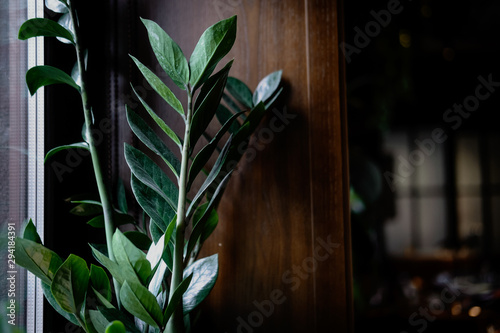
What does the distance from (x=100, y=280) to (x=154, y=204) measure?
13cm

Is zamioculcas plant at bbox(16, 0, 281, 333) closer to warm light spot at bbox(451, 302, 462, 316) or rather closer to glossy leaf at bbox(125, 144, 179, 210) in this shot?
glossy leaf at bbox(125, 144, 179, 210)

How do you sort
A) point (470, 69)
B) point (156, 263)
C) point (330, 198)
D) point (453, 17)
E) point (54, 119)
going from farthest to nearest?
point (470, 69)
point (453, 17)
point (330, 198)
point (54, 119)
point (156, 263)

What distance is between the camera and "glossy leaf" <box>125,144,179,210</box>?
541mm

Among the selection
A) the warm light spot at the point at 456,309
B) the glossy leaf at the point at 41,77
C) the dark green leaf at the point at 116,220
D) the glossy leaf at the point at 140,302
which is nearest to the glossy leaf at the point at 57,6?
the glossy leaf at the point at 41,77

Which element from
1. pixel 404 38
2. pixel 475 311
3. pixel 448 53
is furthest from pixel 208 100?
pixel 448 53

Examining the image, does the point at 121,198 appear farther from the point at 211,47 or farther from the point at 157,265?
the point at 211,47

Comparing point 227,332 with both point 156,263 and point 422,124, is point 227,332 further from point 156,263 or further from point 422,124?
point 422,124

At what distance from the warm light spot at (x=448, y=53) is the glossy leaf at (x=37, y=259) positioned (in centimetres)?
334

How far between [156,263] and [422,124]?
3153mm

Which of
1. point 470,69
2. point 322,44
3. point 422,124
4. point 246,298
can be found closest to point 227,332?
point 246,298

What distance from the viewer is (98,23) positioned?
78cm

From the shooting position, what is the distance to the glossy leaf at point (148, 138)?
1.81ft

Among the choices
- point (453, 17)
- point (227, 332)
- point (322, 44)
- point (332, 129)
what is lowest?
point (227, 332)

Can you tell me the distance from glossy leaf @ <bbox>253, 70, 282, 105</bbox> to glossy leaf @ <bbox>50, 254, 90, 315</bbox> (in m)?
0.43
